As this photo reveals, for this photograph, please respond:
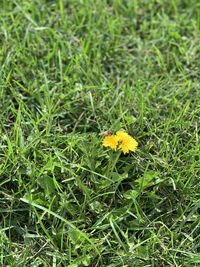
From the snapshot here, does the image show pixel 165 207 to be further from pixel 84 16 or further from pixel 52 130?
pixel 84 16

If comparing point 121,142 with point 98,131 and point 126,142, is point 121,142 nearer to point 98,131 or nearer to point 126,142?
point 126,142

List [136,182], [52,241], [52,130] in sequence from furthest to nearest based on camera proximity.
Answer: [52,130] < [136,182] < [52,241]

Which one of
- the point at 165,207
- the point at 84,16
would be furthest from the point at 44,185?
the point at 84,16

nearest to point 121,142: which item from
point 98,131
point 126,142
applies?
point 126,142

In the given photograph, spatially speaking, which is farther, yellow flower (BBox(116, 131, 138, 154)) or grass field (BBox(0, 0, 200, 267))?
yellow flower (BBox(116, 131, 138, 154))
